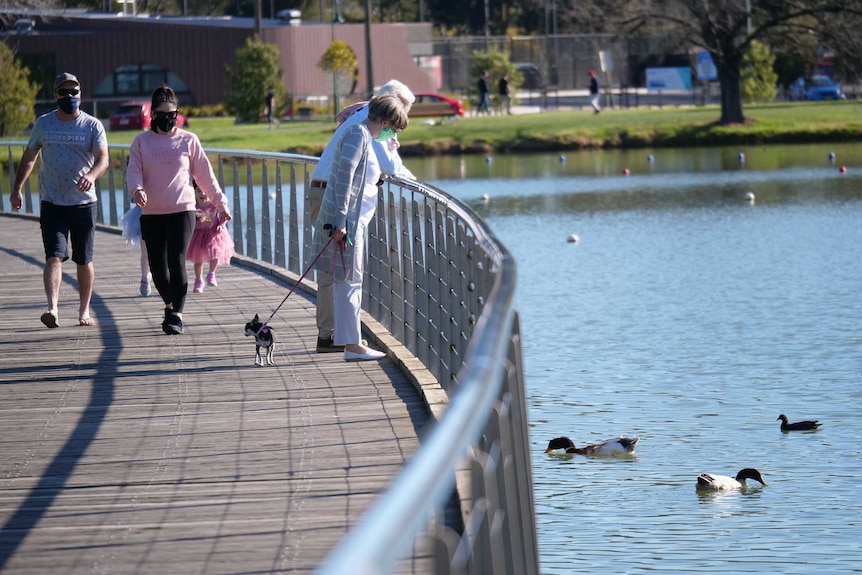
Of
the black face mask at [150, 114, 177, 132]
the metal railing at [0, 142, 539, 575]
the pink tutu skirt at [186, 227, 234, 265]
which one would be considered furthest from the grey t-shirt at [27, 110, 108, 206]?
the pink tutu skirt at [186, 227, 234, 265]

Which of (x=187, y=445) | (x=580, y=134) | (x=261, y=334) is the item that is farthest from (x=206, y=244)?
(x=580, y=134)

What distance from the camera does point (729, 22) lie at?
50531 mm

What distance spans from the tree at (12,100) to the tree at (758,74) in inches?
1006

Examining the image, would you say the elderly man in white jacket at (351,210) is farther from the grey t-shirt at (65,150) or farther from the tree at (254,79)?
the tree at (254,79)

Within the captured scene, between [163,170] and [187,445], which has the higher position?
[163,170]

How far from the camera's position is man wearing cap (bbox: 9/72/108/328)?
10500 mm

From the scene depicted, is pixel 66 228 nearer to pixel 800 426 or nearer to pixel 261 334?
pixel 261 334

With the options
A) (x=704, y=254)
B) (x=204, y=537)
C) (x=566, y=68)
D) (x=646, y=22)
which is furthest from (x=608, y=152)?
(x=204, y=537)

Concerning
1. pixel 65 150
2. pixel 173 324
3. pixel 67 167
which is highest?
pixel 65 150

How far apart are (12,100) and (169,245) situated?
40499 mm

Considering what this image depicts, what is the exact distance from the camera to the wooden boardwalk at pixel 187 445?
5.73 meters

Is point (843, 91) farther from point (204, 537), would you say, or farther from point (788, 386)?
point (204, 537)

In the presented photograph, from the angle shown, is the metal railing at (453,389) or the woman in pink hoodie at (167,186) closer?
the metal railing at (453,389)

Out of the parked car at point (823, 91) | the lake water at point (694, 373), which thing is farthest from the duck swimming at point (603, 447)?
the parked car at point (823, 91)
